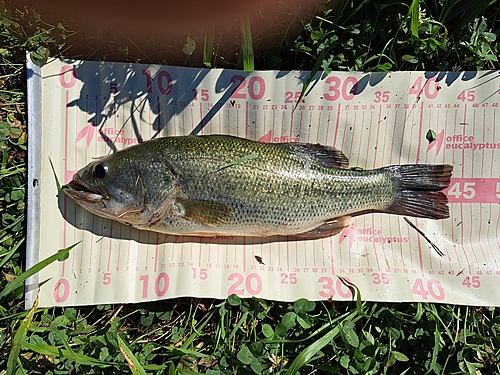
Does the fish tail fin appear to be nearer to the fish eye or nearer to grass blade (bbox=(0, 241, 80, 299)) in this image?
the fish eye

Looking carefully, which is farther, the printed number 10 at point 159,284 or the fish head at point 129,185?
the printed number 10 at point 159,284

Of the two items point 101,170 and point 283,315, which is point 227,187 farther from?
point 283,315

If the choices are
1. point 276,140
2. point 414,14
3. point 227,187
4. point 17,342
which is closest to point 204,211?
point 227,187

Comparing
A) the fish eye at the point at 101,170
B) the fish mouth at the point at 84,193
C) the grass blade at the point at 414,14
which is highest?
the grass blade at the point at 414,14

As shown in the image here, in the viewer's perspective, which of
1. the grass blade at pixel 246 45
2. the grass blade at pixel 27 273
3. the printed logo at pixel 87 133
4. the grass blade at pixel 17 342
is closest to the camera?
the grass blade at pixel 17 342

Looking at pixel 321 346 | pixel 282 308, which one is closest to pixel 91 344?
pixel 282 308

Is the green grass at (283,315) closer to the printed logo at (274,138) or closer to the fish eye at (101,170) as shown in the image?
the printed logo at (274,138)

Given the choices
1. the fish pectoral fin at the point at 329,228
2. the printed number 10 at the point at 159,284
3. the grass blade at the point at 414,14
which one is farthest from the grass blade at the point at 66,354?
the grass blade at the point at 414,14

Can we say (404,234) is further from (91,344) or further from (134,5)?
(134,5)
